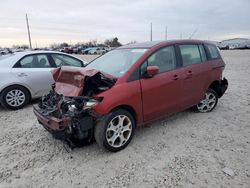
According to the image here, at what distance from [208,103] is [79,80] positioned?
3260 mm

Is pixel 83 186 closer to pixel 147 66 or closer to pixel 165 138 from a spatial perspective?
pixel 165 138

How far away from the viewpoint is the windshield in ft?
11.8

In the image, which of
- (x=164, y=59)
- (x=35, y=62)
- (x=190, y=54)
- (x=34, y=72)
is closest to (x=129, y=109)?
(x=164, y=59)

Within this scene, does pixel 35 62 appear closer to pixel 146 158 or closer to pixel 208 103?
pixel 146 158

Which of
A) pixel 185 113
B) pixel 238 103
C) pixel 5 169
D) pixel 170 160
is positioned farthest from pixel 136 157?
pixel 238 103

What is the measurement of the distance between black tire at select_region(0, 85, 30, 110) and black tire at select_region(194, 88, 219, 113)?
4.35 m

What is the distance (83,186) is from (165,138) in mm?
1737

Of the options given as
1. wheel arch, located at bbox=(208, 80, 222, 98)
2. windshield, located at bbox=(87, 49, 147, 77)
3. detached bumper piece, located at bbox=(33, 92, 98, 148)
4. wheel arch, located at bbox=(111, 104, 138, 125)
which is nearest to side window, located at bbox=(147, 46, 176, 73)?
windshield, located at bbox=(87, 49, 147, 77)

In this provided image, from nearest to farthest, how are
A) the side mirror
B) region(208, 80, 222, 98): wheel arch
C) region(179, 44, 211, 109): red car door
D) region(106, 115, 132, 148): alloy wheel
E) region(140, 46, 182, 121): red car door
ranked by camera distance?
region(106, 115, 132, 148): alloy wheel
the side mirror
region(140, 46, 182, 121): red car door
region(179, 44, 211, 109): red car door
region(208, 80, 222, 98): wheel arch

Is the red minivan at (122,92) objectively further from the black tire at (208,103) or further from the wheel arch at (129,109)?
the black tire at (208,103)

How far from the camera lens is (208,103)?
197 inches

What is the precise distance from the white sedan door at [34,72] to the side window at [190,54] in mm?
3628

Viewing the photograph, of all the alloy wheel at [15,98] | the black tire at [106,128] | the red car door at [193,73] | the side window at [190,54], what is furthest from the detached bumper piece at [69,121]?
the alloy wheel at [15,98]

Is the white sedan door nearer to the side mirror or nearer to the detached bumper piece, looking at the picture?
the detached bumper piece
